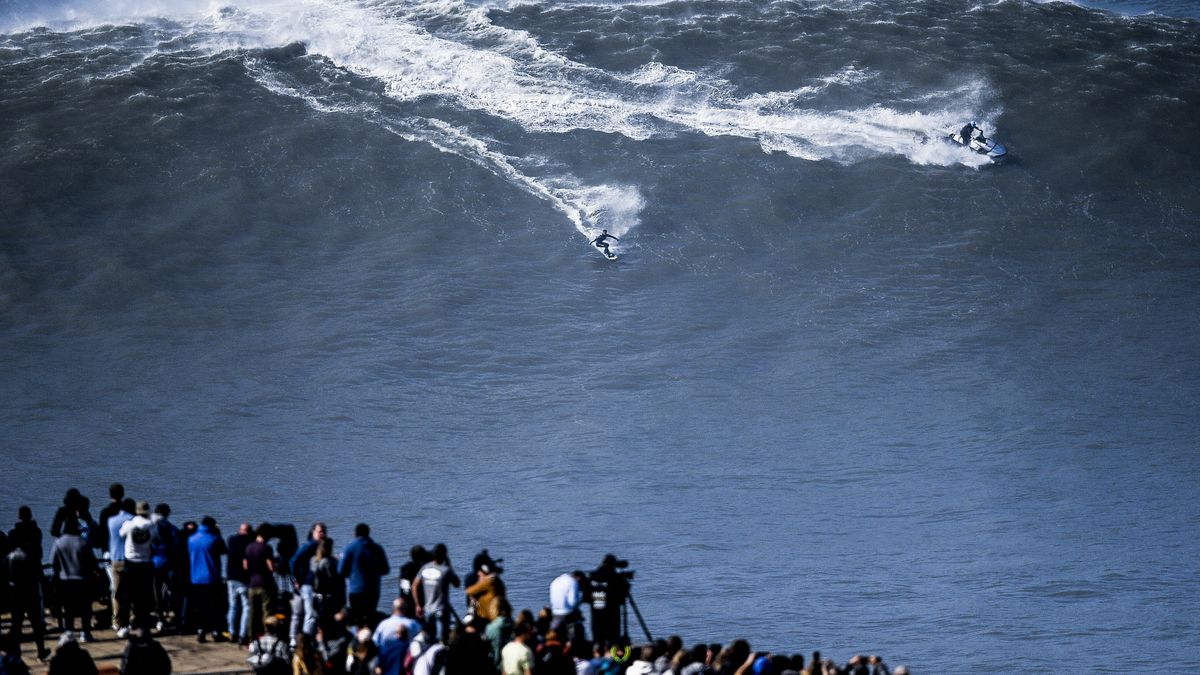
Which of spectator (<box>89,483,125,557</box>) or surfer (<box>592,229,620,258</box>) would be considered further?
Result: surfer (<box>592,229,620,258</box>)

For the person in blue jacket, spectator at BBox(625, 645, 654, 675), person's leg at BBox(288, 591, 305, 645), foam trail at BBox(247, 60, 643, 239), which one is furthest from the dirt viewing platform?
foam trail at BBox(247, 60, 643, 239)

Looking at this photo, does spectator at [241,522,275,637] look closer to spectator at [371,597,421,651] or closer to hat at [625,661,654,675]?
spectator at [371,597,421,651]

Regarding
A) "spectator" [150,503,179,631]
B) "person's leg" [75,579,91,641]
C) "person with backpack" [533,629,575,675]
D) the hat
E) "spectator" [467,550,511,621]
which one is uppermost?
"spectator" [150,503,179,631]

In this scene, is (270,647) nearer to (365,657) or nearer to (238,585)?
(365,657)

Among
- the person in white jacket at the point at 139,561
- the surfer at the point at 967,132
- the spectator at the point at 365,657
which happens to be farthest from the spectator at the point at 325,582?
the surfer at the point at 967,132

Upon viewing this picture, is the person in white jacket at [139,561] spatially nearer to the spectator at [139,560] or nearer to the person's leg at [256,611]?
the spectator at [139,560]

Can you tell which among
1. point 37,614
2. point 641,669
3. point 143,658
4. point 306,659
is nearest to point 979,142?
point 641,669

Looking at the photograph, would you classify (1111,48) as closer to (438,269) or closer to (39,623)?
(438,269)
